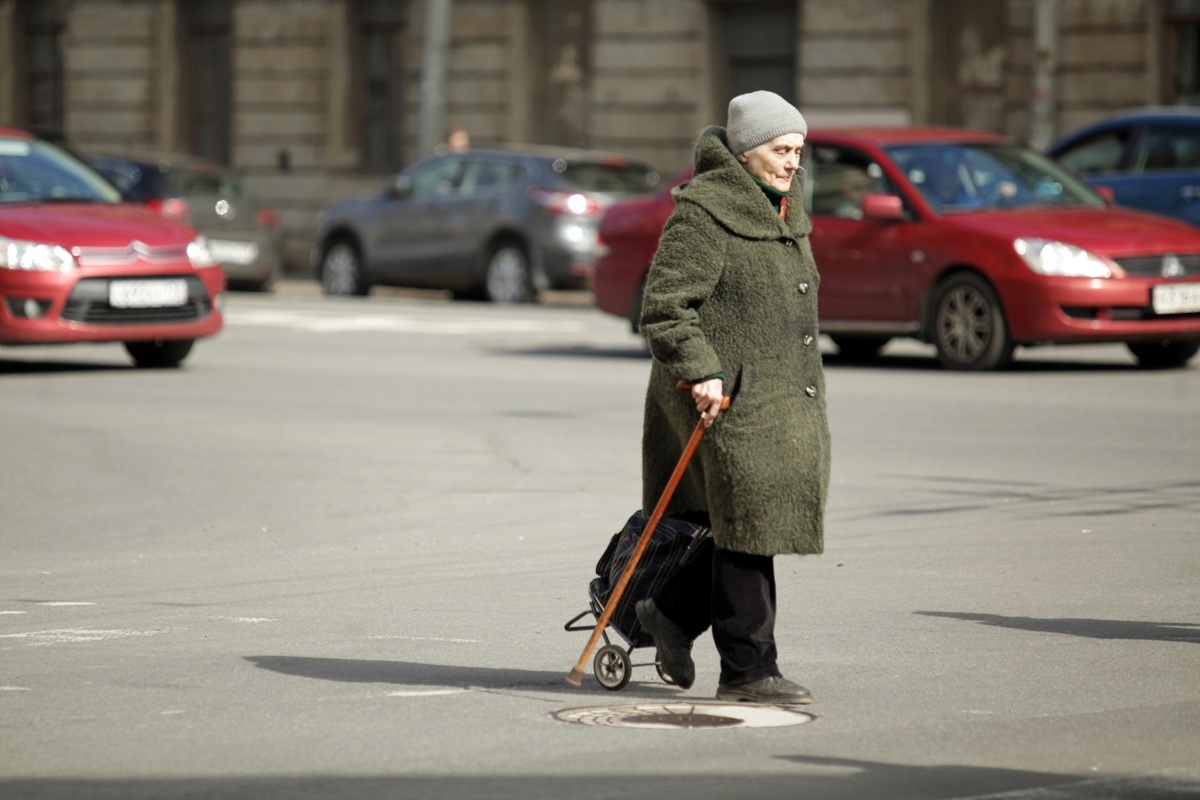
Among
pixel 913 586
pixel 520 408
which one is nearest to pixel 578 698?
pixel 913 586

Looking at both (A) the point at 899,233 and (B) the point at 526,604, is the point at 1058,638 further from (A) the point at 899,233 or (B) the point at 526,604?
(A) the point at 899,233

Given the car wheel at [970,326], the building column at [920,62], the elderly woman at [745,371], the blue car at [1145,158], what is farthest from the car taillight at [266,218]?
the elderly woman at [745,371]

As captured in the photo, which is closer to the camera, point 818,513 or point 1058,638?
point 818,513

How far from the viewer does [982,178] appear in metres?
16.1

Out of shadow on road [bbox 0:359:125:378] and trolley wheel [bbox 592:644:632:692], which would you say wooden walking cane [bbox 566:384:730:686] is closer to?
trolley wheel [bbox 592:644:632:692]

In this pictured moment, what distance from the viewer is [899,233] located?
15.7 metres

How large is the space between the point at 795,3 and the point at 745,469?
2539 cm

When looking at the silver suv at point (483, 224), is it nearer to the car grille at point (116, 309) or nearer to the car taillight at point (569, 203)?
the car taillight at point (569, 203)

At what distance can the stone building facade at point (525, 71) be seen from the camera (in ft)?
89.6

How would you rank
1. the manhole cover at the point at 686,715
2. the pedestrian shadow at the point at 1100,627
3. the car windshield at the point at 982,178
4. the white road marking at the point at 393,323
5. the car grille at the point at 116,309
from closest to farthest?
the manhole cover at the point at 686,715, the pedestrian shadow at the point at 1100,627, the car grille at the point at 116,309, the car windshield at the point at 982,178, the white road marking at the point at 393,323

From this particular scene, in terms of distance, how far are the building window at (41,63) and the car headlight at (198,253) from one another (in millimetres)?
25082

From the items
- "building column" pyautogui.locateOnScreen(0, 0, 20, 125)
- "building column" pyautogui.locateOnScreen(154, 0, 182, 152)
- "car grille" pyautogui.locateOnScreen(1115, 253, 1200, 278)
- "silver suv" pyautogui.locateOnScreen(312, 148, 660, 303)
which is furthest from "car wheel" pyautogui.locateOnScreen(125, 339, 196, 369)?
"building column" pyautogui.locateOnScreen(0, 0, 20, 125)

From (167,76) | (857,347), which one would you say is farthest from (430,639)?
(167,76)

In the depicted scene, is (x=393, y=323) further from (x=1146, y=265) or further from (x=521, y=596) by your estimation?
(x=521, y=596)
